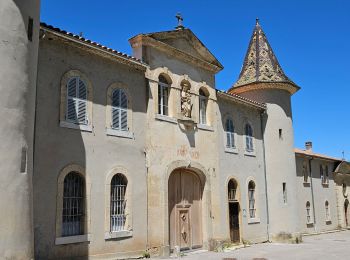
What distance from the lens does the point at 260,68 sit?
2217cm

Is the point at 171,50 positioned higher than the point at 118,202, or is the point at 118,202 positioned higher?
the point at 171,50

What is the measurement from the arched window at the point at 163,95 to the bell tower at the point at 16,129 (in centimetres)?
664

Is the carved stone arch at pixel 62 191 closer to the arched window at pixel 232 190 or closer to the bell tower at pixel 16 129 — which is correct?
the bell tower at pixel 16 129

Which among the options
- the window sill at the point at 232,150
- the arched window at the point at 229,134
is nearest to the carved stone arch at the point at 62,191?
the window sill at the point at 232,150

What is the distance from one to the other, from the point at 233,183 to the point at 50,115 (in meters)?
10.1

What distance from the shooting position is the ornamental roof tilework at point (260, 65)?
21766 mm

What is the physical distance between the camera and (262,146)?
2147cm

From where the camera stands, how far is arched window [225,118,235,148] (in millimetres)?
19184

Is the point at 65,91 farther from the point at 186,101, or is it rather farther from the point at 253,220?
the point at 253,220

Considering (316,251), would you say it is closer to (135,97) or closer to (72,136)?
(135,97)

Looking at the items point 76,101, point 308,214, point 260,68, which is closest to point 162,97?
point 76,101

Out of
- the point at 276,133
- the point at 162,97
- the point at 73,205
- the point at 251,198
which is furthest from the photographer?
the point at 276,133

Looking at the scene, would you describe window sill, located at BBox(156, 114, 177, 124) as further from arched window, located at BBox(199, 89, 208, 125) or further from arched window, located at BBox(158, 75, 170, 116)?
arched window, located at BBox(199, 89, 208, 125)

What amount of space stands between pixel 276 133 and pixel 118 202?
10.9 meters
